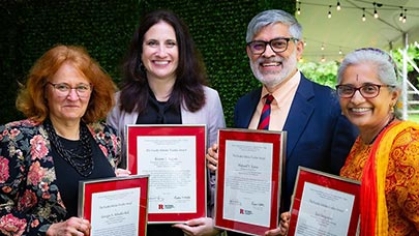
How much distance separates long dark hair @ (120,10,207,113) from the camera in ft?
9.35

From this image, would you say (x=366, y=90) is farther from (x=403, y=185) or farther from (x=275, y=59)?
(x=275, y=59)

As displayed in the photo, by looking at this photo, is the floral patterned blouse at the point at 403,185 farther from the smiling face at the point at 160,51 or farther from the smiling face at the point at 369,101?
the smiling face at the point at 160,51

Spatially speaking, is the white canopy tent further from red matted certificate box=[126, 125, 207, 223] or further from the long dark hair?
red matted certificate box=[126, 125, 207, 223]

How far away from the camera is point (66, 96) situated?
236 centimetres

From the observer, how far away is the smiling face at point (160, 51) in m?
2.79

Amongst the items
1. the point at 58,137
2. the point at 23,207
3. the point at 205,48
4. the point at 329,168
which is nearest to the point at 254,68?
the point at 329,168

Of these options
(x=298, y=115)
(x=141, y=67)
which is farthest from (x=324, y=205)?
(x=141, y=67)

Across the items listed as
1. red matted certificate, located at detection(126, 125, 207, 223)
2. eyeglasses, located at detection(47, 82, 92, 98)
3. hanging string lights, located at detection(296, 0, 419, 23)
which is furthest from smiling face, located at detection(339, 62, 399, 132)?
hanging string lights, located at detection(296, 0, 419, 23)

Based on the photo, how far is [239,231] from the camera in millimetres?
2551

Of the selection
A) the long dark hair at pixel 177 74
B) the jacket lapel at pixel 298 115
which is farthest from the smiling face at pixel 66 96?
the jacket lapel at pixel 298 115

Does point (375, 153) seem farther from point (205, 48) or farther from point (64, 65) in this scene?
point (205, 48)

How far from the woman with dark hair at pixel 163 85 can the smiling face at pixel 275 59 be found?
0.40m

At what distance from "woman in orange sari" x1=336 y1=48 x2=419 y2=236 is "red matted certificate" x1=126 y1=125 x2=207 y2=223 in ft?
2.56

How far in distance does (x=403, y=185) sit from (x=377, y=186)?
0.29ft
